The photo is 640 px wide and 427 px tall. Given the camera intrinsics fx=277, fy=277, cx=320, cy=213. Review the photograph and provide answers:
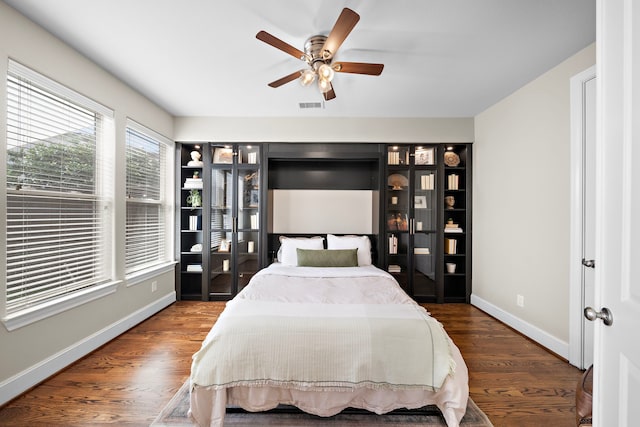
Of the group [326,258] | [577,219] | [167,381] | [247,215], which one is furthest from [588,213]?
[247,215]

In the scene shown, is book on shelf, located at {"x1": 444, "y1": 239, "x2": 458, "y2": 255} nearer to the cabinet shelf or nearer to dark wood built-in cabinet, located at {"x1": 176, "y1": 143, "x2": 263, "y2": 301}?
the cabinet shelf

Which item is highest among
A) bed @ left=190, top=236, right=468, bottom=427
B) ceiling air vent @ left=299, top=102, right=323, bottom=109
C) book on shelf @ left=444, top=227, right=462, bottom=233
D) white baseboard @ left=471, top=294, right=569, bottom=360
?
ceiling air vent @ left=299, top=102, right=323, bottom=109

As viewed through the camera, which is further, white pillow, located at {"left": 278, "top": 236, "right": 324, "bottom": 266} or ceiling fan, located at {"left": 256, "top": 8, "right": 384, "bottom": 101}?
white pillow, located at {"left": 278, "top": 236, "right": 324, "bottom": 266}

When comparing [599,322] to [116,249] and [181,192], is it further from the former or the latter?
[181,192]

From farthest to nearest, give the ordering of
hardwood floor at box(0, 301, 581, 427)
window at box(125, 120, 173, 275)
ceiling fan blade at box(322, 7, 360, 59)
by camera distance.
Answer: window at box(125, 120, 173, 275) → hardwood floor at box(0, 301, 581, 427) → ceiling fan blade at box(322, 7, 360, 59)

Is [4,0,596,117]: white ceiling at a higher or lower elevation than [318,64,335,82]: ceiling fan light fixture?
higher

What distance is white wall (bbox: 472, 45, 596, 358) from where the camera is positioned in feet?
8.20

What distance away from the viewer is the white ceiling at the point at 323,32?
1.84 metres

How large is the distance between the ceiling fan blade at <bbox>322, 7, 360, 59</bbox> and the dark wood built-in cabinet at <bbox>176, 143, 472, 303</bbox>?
6.50 feet

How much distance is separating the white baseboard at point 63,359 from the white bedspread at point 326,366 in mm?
1363

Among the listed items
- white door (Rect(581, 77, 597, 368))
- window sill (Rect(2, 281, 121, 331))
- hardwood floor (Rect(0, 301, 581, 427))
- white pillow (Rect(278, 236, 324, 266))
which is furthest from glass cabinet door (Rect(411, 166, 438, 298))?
window sill (Rect(2, 281, 121, 331))

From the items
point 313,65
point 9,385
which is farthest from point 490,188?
point 9,385

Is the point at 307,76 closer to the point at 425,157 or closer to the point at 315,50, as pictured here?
the point at 315,50

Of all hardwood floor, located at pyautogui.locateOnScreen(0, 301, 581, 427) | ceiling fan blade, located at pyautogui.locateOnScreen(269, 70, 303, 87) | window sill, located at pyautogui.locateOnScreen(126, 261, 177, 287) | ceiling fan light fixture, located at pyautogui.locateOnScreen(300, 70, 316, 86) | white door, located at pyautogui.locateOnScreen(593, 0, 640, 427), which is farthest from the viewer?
window sill, located at pyautogui.locateOnScreen(126, 261, 177, 287)
